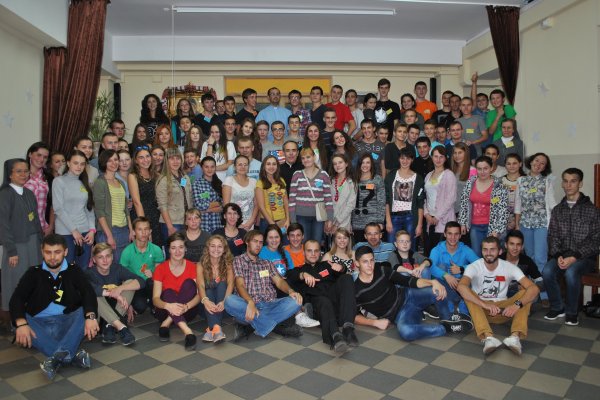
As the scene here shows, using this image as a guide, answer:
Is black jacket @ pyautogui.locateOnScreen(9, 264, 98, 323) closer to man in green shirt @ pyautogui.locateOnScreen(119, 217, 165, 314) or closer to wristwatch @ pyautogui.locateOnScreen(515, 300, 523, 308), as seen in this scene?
man in green shirt @ pyautogui.locateOnScreen(119, 217, 165, 314)

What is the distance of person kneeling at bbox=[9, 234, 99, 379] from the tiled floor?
0.54ft

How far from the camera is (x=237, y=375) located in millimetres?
3113

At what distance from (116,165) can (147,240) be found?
816 mm

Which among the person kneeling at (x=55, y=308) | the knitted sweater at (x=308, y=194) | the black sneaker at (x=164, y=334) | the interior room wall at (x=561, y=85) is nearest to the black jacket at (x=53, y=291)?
the person kneeling at (x=55, y=308)

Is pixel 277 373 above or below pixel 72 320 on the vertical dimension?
below

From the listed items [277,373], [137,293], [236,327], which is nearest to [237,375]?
[277,373]

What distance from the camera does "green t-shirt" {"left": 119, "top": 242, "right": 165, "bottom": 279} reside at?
437 cm

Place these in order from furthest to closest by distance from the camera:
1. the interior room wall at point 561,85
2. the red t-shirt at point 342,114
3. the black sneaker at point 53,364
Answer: the red t-shirt at point 342,114, the interior room wall at point 561,85, the black sneaker at point 53,364

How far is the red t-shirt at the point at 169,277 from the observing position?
4.04 meters

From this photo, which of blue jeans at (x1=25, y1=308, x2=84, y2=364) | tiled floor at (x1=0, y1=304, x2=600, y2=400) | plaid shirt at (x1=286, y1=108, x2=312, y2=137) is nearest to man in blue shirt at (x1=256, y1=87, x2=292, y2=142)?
plaid shirt at (x1=286, y1=108, x2=312, y2=137)

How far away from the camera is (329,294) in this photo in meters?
4.04

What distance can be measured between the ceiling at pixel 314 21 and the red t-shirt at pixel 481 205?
343 centimetres

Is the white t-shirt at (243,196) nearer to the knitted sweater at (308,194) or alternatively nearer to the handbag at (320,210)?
the knitted sweater at (308,194)

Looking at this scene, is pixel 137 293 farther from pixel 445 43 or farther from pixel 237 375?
pixel 445 43
